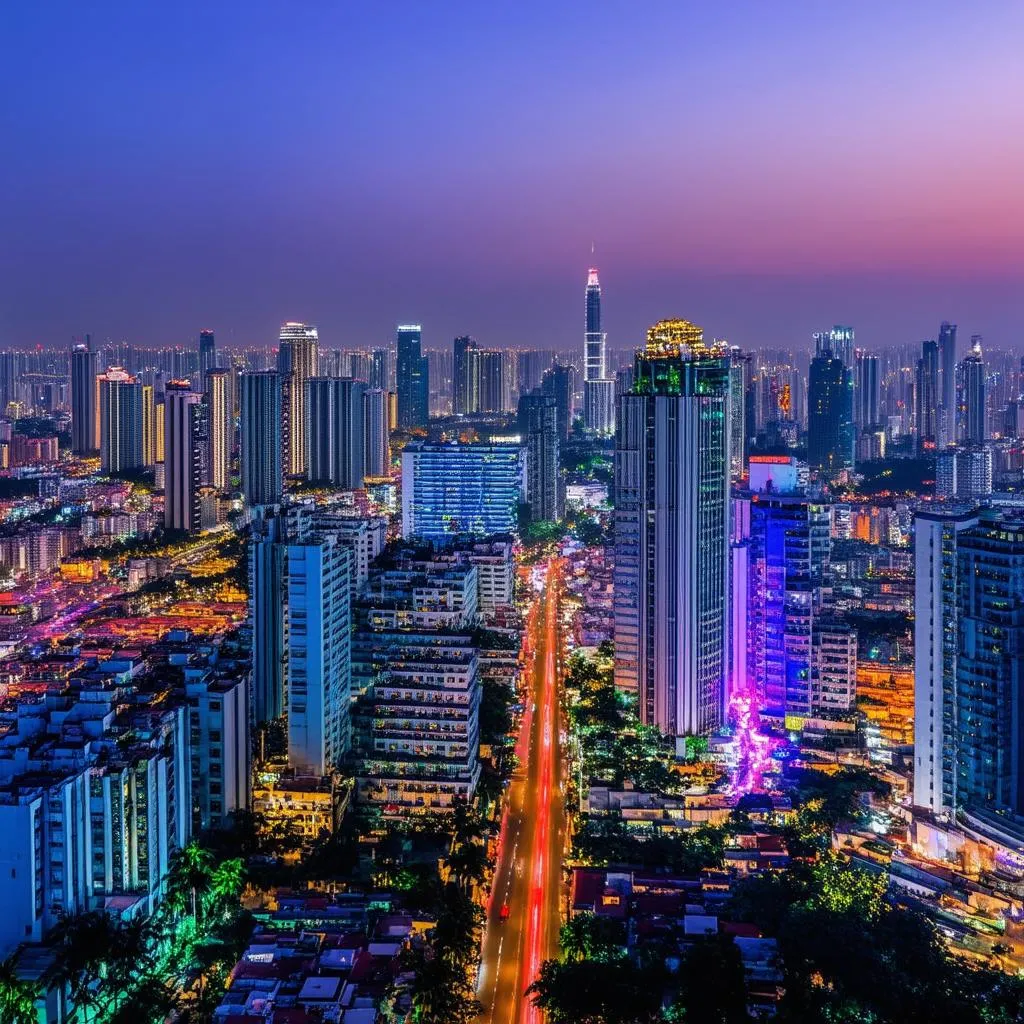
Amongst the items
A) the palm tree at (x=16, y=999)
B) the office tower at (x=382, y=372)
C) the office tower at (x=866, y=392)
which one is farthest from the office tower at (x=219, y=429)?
the palm tree at (x=16, y=999)

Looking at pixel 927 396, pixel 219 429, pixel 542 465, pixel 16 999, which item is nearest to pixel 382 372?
pixel 219 429

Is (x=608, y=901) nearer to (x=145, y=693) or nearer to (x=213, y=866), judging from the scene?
(x=213, y=866)

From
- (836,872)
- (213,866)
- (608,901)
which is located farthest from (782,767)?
(213,866)

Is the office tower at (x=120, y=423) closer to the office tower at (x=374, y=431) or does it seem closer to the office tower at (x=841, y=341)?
the office tower at (x=374, y=431)

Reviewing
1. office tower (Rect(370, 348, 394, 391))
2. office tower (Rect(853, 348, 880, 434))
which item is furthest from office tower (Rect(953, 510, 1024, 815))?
office tower (Rect(370, 348, 394, 391))

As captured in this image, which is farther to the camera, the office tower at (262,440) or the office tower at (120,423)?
the office tower at (120,423)

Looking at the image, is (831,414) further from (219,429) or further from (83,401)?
(83,401)
